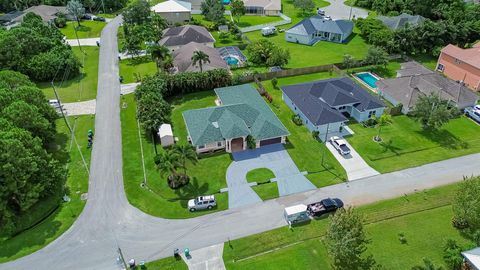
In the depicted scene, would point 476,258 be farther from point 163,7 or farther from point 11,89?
point 163,7

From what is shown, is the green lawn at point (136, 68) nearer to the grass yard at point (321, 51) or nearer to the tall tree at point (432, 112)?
the grass yard at point (321, 51)

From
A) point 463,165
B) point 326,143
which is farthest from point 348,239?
point 463,165

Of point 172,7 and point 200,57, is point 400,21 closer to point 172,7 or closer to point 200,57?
point 200,57

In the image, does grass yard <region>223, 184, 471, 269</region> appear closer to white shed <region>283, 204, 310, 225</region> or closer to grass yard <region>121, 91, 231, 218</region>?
white shed <region>283, 204, 310, 225</region>

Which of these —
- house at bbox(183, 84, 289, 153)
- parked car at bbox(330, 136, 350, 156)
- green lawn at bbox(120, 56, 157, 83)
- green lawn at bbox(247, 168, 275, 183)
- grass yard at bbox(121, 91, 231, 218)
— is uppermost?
house at bbox(183, 84, 289, 153)

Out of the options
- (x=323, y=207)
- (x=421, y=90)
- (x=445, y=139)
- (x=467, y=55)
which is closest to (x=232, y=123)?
(x=323, y=207)

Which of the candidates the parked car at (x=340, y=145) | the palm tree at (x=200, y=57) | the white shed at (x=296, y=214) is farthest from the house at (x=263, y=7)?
the white shed at (x=296, y=214)

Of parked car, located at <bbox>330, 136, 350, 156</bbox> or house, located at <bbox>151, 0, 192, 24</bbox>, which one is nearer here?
parked car, located at <bbox>330, 136, 350, 156</bbox>

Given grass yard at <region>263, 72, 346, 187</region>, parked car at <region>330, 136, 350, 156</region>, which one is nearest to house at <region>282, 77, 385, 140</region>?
grass yard at <region>263, 72, 346, 187</region>
